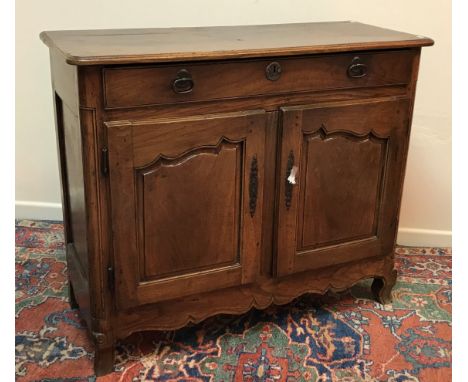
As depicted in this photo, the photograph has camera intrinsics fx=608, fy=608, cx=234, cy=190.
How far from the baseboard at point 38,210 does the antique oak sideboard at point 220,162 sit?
2.10 feet

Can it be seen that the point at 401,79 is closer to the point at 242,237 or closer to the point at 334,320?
the point at 242,237

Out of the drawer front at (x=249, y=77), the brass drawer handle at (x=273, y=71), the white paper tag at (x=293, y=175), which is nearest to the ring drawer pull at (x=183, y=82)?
the drawer front at (x=249, y=77)

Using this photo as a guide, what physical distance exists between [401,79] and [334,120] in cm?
25

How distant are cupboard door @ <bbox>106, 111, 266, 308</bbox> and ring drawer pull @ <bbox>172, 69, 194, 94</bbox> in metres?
0.08

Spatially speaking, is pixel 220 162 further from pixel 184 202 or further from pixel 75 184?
pixel 75 184

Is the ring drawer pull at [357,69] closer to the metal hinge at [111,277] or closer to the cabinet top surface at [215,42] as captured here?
the cabinet top surface at [215,42]

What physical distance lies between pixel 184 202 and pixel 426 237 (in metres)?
1.28

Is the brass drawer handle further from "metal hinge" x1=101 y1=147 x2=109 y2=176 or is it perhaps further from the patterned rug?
the patterned rug

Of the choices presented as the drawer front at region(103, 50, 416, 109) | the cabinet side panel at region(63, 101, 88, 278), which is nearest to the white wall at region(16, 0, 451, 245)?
the drawer front at region(103, 50, 416, 109)

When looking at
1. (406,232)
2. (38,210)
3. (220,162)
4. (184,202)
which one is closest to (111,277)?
(184,202)

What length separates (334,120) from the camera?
1.70m

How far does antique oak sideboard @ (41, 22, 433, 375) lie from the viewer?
4.84ft
